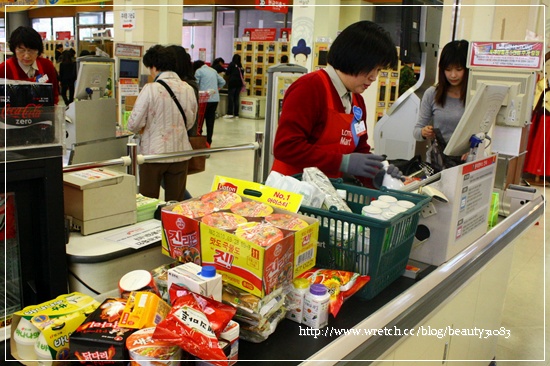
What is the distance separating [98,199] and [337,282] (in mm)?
879

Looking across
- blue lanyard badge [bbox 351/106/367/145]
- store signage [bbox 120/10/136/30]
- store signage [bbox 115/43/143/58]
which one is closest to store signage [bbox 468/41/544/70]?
blue lanyard badge [bbox 351/106/367/145]

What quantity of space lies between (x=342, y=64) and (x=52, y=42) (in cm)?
2098

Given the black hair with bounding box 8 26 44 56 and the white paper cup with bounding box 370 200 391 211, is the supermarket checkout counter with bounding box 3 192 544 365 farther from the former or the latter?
the black hair with bounding box 8 26 44 56

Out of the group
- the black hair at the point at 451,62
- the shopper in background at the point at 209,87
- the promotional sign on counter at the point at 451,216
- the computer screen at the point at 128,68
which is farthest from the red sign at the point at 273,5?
the promotional sign on counter at the point at 451,216

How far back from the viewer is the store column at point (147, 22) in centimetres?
881

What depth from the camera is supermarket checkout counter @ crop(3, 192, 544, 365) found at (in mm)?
1233

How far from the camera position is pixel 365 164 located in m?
2.04

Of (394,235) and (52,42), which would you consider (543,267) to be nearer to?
(394,235)

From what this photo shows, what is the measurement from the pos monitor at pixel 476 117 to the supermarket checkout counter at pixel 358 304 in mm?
403

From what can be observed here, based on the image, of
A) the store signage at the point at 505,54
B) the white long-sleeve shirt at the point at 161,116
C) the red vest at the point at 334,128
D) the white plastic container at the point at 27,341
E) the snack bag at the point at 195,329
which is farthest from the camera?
the white long-sleeve shirt at the point at 161,116

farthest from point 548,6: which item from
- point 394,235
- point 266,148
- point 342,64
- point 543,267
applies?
point 394,235

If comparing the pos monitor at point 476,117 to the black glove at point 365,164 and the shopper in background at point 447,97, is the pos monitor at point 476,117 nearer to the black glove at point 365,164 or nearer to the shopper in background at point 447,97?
the black glove at point 365,164

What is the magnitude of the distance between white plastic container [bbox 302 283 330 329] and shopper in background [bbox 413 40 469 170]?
7.90 ft

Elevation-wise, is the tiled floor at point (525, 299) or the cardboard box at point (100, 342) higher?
the cardboard box at point (100, 342)
